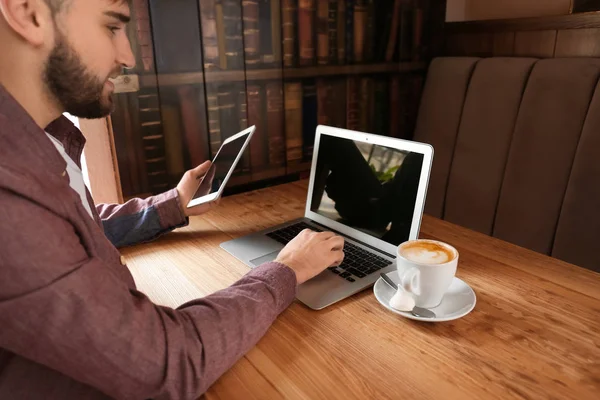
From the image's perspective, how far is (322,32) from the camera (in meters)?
1.69

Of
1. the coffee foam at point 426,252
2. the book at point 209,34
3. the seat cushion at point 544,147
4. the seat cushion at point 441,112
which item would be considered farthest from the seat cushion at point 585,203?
the book at point 209,34

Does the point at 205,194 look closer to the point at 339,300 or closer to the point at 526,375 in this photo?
the point at 339,300

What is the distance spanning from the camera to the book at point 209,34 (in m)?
1.42

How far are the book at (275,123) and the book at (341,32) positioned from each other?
301mm

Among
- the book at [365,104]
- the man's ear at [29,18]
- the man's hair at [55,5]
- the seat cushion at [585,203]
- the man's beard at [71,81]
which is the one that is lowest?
the seat cushion at [585,203]

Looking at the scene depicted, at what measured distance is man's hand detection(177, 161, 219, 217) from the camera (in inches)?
46.6

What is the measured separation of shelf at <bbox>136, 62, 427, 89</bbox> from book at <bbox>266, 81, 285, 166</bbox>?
46 millimetres

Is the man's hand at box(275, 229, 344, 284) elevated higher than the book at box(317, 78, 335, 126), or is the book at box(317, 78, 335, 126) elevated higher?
the book at box(317, 78, 335, 126)

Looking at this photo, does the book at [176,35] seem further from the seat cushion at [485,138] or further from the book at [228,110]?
the seat cushion at [485,138]

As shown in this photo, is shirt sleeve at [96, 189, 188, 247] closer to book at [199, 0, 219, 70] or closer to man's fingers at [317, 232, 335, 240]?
man's fingers at [317, 232, 335, 240]

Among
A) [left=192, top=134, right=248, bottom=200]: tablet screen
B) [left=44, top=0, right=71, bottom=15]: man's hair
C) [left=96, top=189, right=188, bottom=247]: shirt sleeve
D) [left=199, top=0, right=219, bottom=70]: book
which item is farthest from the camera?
[left=199, top=0, right=219, bottom=70]: book

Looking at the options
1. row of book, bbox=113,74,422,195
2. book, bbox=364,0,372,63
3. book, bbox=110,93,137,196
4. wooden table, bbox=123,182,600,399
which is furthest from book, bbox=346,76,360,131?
wooden table, bbox=123,182,600,399

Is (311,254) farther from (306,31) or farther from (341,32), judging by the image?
(341,32)

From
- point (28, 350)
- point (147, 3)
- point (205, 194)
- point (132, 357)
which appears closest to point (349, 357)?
point (132, 357)
